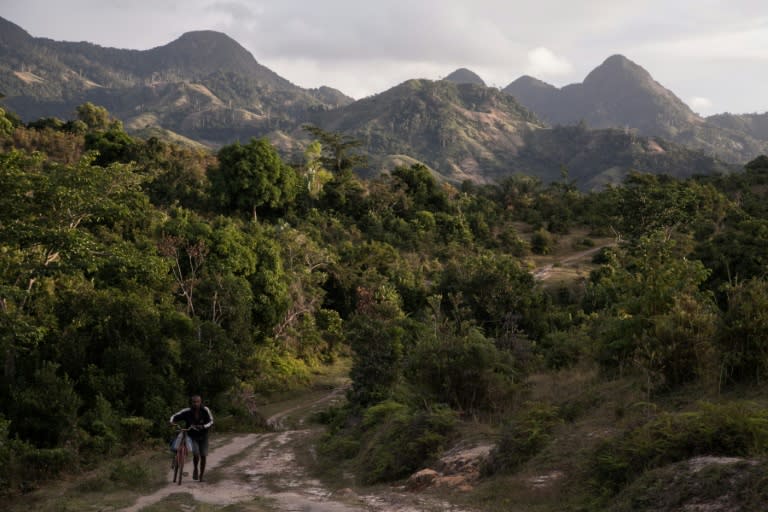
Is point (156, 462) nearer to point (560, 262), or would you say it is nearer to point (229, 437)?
point (229, 437)

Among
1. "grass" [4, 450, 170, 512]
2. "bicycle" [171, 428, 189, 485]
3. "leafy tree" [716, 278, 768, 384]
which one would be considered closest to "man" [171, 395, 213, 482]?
"bicycle" [171, 428, 189, 485]

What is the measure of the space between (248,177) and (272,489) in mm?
30568

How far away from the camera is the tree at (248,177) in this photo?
127 feet

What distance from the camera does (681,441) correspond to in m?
6.77

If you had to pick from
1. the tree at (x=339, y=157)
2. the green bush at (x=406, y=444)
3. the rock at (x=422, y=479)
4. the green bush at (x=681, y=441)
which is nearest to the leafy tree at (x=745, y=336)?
the green bush at (x=681, y=441)

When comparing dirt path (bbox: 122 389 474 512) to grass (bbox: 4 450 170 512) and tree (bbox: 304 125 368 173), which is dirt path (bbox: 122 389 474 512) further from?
tree (bbox: 304 125 368 173)

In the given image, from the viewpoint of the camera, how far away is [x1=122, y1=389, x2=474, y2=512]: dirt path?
26.7 ft

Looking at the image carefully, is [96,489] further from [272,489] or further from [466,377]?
[466,377]

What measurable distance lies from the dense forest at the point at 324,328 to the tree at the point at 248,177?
5.3 inches

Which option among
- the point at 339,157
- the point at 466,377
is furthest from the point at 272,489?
the point at 339,157

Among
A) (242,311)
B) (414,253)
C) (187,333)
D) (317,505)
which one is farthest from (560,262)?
(317,505)

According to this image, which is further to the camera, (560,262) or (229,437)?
(560,262)

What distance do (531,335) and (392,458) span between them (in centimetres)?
1569

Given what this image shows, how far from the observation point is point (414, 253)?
142ft
